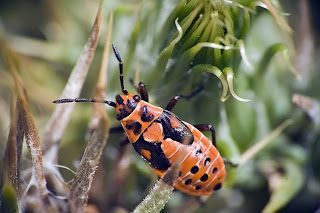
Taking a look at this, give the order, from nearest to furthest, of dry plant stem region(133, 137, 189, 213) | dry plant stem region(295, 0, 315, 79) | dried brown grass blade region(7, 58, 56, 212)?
dry plant stem region(133, 137, 189, 213) < dried brown grass blade region(7, 58, 56, 212) < dry plant stem region(295, 0, 315, 79)

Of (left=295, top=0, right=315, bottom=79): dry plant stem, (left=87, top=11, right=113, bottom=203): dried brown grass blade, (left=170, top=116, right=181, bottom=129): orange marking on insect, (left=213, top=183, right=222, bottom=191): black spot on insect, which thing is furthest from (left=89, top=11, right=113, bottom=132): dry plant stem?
(left=295, top=0, right=315, bottom=79): dry plant stem

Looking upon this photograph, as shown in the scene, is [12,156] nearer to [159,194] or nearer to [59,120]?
[59,120]

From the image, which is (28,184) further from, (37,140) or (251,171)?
(251,171)

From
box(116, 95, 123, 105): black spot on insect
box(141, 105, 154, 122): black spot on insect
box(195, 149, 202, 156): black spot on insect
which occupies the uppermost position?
box(116, 95, 123, 105): black spot on insect

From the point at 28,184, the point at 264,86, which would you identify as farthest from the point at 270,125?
the point at 28,184

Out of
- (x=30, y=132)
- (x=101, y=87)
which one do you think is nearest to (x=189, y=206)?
(x=101, y=87)

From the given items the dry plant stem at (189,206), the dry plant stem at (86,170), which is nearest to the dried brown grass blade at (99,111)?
the dry plant stem at (86,170)

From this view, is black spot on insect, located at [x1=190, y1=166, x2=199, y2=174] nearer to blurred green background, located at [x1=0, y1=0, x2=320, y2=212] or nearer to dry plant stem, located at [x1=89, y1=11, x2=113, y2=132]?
blurred green background, located at [x1=0, y1=0, x2=320, y2=212]
